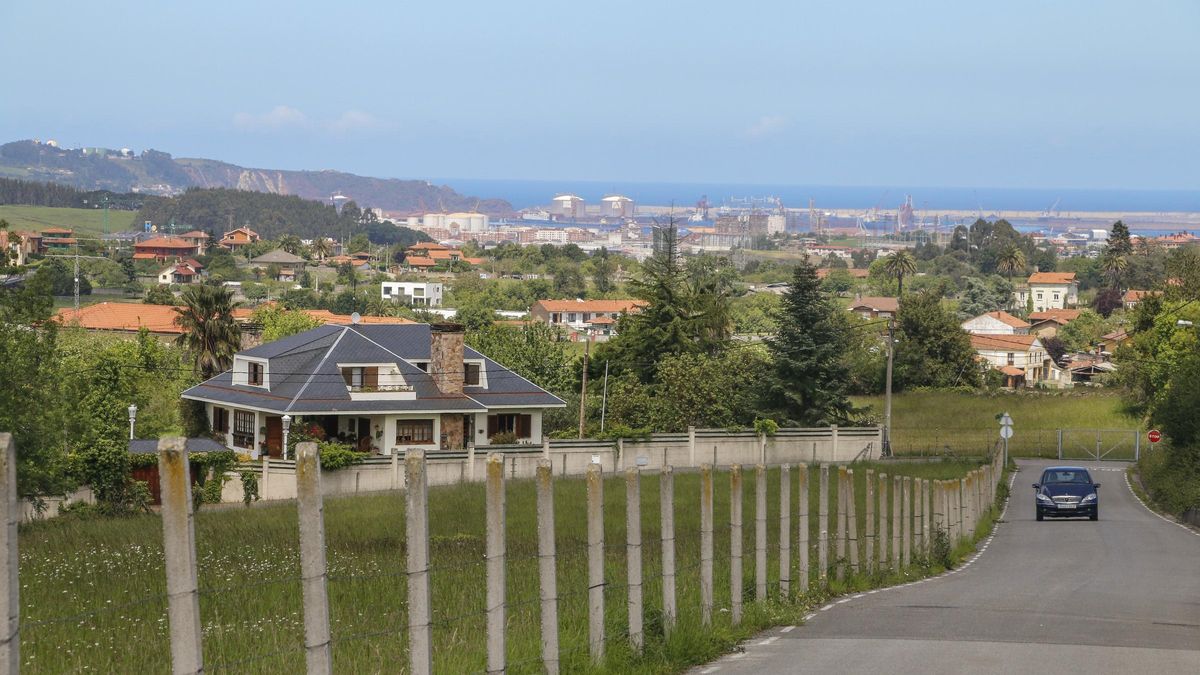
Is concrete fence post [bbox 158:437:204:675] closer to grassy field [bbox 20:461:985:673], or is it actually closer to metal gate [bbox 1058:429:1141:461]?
grassy field [bbox 20:461:985:673]

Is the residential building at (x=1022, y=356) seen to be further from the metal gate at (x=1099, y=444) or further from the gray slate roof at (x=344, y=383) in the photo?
the gray slate roof at (x=344, y=383)

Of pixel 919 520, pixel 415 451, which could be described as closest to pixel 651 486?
pixel 919 520

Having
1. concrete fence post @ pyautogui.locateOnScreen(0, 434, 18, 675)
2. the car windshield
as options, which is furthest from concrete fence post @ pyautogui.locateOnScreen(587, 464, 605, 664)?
the car windshield

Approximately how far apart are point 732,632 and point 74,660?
6.64m

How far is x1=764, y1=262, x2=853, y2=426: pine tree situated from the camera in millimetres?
66812

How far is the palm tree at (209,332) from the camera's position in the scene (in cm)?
7475

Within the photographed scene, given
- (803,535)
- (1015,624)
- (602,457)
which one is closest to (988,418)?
(602,457)

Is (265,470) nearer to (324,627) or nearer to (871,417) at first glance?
(871,417)

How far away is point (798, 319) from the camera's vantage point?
2648 inches

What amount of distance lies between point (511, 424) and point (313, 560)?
52643 mm

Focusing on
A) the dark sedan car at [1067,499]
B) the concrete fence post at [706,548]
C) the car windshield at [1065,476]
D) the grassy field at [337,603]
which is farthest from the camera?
the car windshield at [1065,476]

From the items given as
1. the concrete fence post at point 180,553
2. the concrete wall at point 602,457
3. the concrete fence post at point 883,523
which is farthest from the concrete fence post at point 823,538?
the concrete wall at point 602,457

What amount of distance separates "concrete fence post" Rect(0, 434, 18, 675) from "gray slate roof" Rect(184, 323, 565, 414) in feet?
159

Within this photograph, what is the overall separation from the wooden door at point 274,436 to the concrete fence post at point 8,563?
5006cm
